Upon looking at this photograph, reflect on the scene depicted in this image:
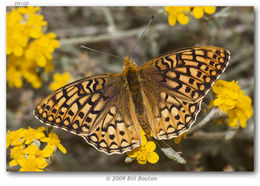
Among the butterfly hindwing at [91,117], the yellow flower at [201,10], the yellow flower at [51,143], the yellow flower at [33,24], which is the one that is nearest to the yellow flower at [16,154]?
the yellow flower at [51,143]

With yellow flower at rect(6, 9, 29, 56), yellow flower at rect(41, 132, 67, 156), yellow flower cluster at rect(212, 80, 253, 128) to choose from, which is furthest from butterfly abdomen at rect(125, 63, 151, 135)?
yellow flower at rect(6, 9, 29, 56)

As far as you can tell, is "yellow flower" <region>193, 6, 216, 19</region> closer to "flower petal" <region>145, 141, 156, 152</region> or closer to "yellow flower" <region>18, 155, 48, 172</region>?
"flower petal" <region>145, 141, 156, 152</region>

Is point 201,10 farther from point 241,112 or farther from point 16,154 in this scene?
point 16,154

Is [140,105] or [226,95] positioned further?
[226,95]

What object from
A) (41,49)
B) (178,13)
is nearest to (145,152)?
(178,13)

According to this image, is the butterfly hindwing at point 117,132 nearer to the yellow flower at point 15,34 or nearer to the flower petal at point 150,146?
the flower petal at point 150,146
